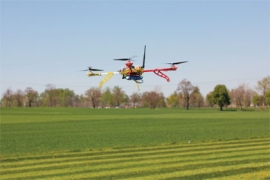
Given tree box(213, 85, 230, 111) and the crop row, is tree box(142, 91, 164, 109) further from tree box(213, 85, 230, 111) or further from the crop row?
tree box(213, 85, 230, 111)

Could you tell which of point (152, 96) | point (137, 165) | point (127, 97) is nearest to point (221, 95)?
point (137, 165)

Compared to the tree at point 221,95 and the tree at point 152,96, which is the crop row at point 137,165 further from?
the tree at point 221,95

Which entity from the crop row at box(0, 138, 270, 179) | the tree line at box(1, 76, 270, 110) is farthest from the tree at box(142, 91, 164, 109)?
the crop row at box(0, 138, 270, 179)

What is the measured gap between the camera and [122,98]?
962 cm

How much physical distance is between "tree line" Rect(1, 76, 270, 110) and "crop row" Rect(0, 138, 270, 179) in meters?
3.42

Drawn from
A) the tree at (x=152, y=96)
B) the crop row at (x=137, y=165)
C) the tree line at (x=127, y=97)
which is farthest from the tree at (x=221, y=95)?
the tree at (x=152, y=96)

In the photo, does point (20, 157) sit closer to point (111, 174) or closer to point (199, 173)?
point (111, 174)

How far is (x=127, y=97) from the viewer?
9.73 m

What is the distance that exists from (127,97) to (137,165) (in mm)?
12190

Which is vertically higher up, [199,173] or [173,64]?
[173,64]

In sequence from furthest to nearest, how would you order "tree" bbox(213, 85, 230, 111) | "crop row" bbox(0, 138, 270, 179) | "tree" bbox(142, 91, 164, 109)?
"tree" bbox(213, 85, 230, 111)
"crop row" bbox(0, 138, 270, 179)
"tree" bbox(142, 91, 164, 109)

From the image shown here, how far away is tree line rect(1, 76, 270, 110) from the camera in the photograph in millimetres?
9133

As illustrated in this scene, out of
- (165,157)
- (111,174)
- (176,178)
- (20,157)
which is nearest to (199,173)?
(176,178)

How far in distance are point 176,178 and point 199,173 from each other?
1726 mm
